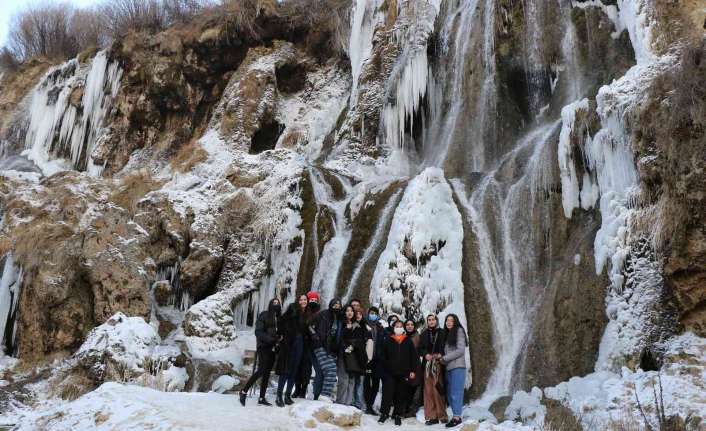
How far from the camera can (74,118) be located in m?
28.0

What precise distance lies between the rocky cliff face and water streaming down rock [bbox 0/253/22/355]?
0.13 metres

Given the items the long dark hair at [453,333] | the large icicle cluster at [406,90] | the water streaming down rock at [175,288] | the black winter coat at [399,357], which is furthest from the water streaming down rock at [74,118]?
the long dark hair at [453,333]

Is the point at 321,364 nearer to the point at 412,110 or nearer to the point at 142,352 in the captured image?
the point at 142,352

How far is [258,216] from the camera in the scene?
54.5 ft

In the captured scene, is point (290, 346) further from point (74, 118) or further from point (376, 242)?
point (74, 118)

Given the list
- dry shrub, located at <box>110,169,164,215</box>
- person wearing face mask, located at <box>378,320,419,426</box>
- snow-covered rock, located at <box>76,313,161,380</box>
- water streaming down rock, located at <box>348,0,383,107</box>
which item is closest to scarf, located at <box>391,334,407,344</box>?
person wearing face mask, located at <box>378,320,419,426</box>

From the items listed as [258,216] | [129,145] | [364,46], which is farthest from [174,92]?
[258,216]

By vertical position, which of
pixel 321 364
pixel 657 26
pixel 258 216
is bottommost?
pixel 321 364

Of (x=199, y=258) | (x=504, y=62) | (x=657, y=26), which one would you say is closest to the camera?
(x=657, y=26)

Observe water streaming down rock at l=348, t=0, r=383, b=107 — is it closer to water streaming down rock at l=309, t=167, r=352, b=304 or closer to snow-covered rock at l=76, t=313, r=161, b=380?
water streaming down rock at l=309, t=167, r=352, b=304

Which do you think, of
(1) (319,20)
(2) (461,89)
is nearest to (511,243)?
(2) (461,89)

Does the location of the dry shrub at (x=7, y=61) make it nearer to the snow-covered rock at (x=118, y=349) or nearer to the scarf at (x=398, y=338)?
the snow-covered rock at (x=118, y=349)

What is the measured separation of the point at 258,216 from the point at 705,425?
11884 millimetres

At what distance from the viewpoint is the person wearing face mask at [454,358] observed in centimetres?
793
